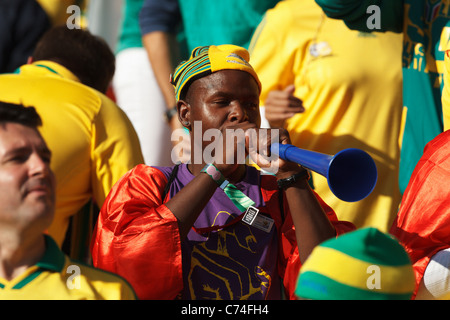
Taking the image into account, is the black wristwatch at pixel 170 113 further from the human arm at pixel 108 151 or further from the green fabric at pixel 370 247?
the green fabric at pixel 370 247

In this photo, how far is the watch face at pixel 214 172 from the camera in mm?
2528

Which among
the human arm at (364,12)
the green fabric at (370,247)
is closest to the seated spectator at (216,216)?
the green fabric at (370,247)

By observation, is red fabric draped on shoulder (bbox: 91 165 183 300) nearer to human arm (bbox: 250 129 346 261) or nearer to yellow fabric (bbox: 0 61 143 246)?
human arm (bbox: 250 129 346 261)

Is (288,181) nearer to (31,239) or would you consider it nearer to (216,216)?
(216,216)

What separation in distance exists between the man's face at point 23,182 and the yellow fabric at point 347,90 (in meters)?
1.76

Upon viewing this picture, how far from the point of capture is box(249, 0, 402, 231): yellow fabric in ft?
11.8

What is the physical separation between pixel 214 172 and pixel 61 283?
2.27 feet

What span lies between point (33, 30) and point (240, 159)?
2.47m

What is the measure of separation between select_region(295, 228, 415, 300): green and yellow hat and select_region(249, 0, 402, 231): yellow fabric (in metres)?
1.51

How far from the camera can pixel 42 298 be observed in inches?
78.7

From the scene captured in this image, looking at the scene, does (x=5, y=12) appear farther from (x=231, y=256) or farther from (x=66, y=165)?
(x=231, y=256)

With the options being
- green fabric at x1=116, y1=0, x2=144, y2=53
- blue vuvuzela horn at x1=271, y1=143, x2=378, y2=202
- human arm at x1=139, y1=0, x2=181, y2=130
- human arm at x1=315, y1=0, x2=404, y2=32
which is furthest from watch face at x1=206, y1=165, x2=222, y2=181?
green fabric at x1=116, y1=0, x2=144, y2=53

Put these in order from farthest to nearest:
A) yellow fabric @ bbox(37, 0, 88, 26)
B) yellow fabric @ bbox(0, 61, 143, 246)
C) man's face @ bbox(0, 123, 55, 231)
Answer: yellow fabric @ bbox(37, 0, 88, 26)
yellow fabric @ bbox(0, 61, 143, 246)
man's face @ bbox(0, 123, 55, 231)

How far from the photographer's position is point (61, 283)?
2045 millimetres
